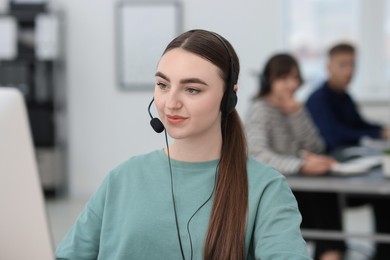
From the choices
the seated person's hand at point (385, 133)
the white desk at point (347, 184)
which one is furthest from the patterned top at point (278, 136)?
the seated person's hand at point (385, 133)

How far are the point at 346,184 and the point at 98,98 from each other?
393 centimetres

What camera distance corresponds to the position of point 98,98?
21.8 ft

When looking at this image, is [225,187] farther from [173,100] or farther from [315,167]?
[315,167]

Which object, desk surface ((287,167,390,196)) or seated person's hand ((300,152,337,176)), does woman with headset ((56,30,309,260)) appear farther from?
seated person's hand ((300,152,337,176))

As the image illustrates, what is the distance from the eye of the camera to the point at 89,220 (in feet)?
4.53

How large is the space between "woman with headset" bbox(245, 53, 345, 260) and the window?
9.01ft

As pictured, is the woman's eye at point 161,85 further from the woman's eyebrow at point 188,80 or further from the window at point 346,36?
the window at point 346,36

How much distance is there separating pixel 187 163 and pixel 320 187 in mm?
1778

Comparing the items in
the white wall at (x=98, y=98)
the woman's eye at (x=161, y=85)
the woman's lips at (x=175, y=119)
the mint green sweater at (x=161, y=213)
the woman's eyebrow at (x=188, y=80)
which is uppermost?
the woman's eyebrow at (x=188, y=80)

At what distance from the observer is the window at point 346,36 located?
20.8 ft

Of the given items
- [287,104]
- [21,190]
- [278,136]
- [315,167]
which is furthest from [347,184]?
[21,190]

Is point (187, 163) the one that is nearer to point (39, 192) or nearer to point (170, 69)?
point (170, 69)

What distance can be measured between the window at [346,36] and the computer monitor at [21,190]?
213 inches

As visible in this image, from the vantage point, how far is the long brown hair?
129 centimetres
